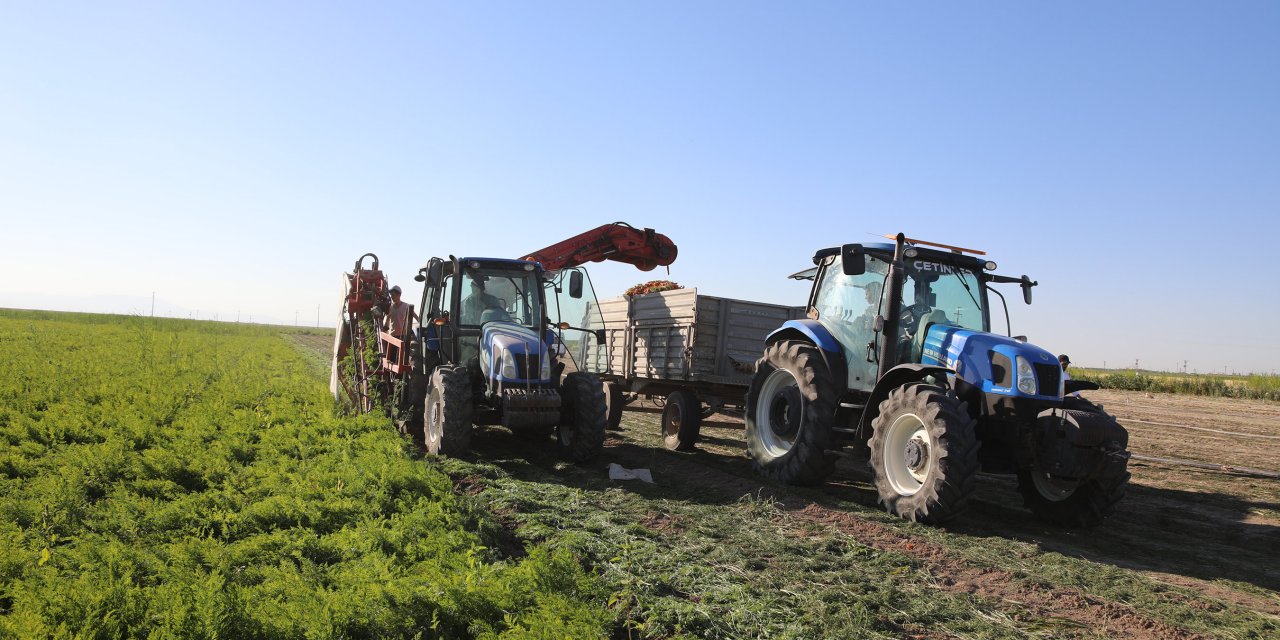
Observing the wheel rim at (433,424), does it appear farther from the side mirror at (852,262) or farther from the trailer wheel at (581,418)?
the side mirror at (852,262)

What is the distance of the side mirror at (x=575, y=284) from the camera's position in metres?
8.51

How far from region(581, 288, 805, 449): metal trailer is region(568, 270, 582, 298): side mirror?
4.18 ft

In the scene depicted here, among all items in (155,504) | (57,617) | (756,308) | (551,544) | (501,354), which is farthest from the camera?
(756,308)

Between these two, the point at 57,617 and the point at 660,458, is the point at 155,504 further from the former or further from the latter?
the point at 660,458

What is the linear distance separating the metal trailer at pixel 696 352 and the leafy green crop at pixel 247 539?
3311mm

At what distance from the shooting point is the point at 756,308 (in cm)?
973

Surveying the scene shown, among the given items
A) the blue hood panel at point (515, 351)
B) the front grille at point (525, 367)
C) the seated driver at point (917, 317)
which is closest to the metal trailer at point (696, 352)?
the blue hood panel at point (515, 351)

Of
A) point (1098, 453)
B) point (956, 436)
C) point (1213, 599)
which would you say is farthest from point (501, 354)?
point (1213, 599)

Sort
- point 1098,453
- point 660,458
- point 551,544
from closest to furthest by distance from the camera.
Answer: point 551,544, point 1098,453, point 660,458

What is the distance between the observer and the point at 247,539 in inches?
186

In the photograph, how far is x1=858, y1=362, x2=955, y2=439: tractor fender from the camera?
612 centimetres

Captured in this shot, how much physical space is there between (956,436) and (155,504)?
17.6 ft

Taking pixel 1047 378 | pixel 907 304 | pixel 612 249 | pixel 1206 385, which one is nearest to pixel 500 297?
pixel 612 249

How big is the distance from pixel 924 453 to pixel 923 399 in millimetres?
431
